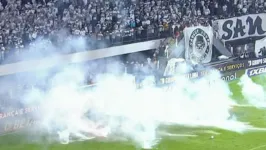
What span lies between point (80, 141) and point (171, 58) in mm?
7488

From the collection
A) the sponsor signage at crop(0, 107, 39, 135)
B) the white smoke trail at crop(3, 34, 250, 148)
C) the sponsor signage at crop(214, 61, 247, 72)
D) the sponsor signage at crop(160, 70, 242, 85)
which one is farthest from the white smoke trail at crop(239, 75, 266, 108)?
the sponsor signage at crop(0, 107, 39, 135)

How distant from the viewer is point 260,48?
1091 inches

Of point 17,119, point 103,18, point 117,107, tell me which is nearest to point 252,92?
point 117,107

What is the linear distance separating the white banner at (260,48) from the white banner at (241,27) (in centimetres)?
47

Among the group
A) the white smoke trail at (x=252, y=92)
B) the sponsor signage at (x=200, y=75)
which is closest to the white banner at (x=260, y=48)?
the white smoke trail at (x=252, y=92)

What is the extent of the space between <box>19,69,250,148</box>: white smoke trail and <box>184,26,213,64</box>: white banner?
1.75 meters

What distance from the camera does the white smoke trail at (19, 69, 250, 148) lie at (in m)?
19.3

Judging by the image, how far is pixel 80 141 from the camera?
18.5m

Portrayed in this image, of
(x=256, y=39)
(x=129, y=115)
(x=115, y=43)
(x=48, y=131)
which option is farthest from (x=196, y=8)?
(x=48, y=131)

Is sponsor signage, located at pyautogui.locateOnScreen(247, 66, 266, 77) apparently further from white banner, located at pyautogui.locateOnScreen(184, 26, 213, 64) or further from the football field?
the football field

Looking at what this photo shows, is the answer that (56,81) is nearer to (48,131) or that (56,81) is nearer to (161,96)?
(48,131)

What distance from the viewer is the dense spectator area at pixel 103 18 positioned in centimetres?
2098

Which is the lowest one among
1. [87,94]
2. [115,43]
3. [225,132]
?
[225,132]

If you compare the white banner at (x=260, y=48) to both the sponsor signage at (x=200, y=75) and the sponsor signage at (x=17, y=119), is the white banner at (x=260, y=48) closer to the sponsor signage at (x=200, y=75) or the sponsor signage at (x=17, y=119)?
the sponsor signage at (x=200, y=75)
